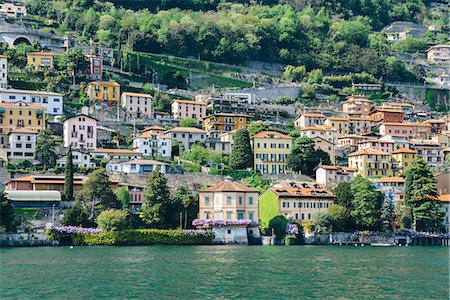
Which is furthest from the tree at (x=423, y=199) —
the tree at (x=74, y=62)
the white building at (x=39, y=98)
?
the tree at (x=74, y=62)

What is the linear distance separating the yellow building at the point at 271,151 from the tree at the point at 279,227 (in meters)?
17.5

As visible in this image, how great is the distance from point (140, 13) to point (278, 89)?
1370 inches

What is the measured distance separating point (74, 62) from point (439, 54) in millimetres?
75033

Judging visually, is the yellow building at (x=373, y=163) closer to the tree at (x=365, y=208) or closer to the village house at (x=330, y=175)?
the village house at (x=330, y=175)

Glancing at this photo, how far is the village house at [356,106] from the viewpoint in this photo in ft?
401

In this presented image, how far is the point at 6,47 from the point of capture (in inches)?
4454

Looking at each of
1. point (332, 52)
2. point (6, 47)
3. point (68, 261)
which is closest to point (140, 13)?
point (332, 52)

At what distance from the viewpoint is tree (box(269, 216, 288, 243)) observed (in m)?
74.4

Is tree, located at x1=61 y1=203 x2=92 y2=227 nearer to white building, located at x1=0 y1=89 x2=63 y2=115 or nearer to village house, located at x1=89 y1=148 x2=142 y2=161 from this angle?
village house, located at x1=89 y1=148 x2=142 y2=161

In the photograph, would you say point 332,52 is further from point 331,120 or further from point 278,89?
point 331,120

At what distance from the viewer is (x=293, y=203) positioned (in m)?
78.3

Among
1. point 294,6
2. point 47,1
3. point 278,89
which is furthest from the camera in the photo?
point 294,6

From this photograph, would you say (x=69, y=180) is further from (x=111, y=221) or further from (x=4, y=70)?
(x=4, y=70)

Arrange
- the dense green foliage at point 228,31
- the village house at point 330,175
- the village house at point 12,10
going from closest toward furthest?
the village house at point 330,175 < the village house at point 12,10 < the dense green foliage at point 228,31
